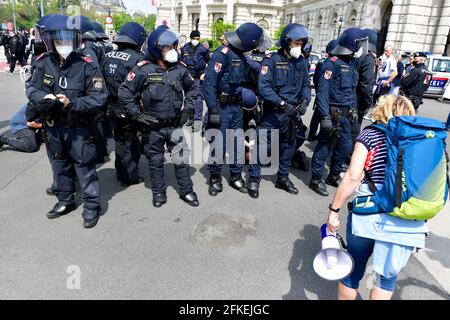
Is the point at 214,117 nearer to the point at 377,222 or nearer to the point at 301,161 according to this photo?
the point at 301,161

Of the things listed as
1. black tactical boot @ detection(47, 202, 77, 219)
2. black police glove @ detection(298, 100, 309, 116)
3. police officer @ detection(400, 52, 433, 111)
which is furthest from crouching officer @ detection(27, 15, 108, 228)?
police officer @ detection(400, 52, 433, 111)

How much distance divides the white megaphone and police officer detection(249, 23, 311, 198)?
7.11 feet

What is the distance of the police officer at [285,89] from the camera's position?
3.92 metres

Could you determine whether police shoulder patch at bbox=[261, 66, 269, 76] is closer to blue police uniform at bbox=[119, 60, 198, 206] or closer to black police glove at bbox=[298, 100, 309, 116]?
black police glove at bbox=[298, 100, 309, 116]

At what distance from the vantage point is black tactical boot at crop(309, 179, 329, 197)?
4465mm

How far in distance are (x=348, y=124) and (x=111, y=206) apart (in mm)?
3162

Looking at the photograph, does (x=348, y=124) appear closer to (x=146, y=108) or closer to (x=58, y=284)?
(x=146, y=108)

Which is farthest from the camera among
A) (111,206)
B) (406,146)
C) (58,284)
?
(111,206)

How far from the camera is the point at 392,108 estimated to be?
2.04 m

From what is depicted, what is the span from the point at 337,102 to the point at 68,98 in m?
3.14

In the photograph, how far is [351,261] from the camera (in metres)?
2.00

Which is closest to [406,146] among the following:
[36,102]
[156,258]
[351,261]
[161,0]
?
[351,261]
